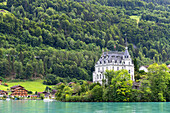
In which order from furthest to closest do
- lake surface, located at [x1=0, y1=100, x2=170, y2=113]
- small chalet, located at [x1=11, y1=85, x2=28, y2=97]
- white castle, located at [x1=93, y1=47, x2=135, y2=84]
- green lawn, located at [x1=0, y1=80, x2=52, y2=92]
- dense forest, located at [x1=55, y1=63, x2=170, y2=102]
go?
1. green lawn, located at [x1=0, y1=80, x2=52, y2=92]
2. small chalet, located at [x1=11, y1=85, x2=28, y2=97]
3. white castle, located at [x1=93, y1=47, x2=135, y2=84]
4. dense forest, located at [x1=55, y1=63, x2=170, y2=102]
5. lake surface, located at [x1=0, y1=100, x2=170, y2=113]

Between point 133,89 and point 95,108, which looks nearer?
point 95,108

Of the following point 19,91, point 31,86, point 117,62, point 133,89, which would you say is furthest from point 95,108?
point 31,86

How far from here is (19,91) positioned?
17862cm

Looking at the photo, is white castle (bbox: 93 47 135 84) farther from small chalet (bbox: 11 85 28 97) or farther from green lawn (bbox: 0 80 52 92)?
green lawn (bbox: 0 80 52 92)

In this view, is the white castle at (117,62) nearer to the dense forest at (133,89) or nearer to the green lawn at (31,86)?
the dense forest at (133,89)

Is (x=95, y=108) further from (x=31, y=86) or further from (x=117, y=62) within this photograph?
(x=31, y=86)

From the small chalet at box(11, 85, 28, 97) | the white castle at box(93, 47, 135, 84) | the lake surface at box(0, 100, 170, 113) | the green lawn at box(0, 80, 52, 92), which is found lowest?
the lake surface at box(0, 100, 170, 113)

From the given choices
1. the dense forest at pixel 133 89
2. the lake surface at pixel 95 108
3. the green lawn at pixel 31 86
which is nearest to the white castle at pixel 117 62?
the dense forest at pixel 133 89

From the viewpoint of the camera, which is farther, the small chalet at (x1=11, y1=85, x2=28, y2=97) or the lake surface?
the small chalet at (x1=11, y1=85, x2=28, y2=97)

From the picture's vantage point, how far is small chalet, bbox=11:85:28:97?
178500 millimetres

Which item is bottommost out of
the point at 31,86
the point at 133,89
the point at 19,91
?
the point at 19,91

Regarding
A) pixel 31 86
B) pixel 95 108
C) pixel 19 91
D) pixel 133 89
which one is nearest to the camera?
pixel 95 108

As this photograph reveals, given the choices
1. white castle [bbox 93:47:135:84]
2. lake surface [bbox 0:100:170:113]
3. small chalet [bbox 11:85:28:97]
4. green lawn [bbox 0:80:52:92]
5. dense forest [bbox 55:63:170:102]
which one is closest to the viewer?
lake surface [bbox 0:100:170:113]

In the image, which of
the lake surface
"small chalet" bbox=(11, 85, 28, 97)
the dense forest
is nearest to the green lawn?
"small chalet" bbox=(11, 85, 28, 97)
